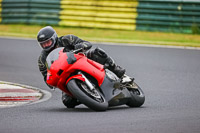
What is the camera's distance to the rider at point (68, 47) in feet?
25.4

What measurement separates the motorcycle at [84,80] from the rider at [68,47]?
19 cm

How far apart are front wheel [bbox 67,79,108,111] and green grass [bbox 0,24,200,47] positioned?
9.47 meters

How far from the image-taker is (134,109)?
307 inches

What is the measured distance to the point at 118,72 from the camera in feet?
26.5

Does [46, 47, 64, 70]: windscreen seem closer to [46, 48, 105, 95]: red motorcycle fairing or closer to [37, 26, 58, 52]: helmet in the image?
[46, 48, 105, 95]: red motorcycle fairing

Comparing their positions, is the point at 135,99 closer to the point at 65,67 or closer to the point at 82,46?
the point at 82,46

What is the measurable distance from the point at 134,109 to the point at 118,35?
11061 millimetres

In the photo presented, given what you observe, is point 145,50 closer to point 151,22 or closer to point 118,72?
point 151,22

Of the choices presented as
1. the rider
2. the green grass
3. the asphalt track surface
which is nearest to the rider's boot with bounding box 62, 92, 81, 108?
the rider

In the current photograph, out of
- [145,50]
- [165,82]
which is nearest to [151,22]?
[145,50]

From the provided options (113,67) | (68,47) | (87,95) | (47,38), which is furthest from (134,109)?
(47,38)

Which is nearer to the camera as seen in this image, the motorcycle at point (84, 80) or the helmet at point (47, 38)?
the motorcycle at point (84, 80)

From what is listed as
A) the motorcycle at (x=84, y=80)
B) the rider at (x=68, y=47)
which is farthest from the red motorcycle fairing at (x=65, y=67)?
the rider at (x=68, y=47)

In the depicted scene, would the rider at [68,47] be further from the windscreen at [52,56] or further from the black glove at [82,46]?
the windscreen at [52,56]
